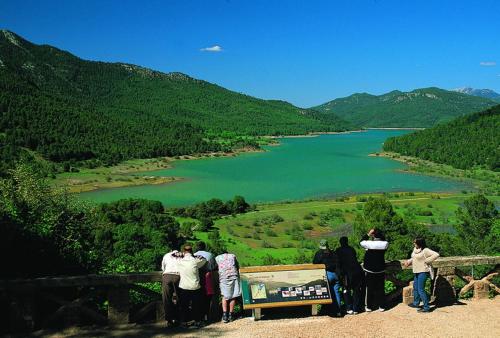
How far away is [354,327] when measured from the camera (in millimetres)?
7953

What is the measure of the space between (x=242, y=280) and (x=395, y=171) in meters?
111

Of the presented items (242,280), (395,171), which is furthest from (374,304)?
(395,171)

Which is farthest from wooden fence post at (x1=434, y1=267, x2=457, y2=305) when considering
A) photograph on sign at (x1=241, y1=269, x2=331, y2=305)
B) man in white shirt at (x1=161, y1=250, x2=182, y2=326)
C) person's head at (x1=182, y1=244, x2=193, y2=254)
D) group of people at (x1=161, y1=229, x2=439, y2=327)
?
man in white shirt at (x1=161, y1=250, x2=182, y2=326)

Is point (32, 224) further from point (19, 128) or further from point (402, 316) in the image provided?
point (19, 128)

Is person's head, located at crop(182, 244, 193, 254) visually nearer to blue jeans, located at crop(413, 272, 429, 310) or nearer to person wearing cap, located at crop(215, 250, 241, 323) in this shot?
person wearing cap, located at crop(215, 250, 241, 323)

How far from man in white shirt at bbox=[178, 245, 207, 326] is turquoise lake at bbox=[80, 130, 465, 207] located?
65.3m

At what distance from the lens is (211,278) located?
820cm

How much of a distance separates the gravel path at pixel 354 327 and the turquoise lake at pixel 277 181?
6552cm

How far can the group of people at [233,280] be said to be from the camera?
7977 millimetres

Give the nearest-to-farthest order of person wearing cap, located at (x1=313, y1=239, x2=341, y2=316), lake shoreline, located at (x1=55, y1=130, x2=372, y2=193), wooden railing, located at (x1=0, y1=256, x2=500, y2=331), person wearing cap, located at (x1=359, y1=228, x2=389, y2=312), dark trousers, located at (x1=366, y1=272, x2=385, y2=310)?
wooden railing, located at (x1=0, y1=256, x2=500, y2=331) < person wearing cap, located at (x1=313, y1=239, x2=341, y2=316) < person wearing cap, located at (x1=359, y1=228, x2=389, y2=312) < dark trousers, located at (x1=366, y1=272, x2=385, y2=310) < lake shoreline, located at (x1=55, y1=130, x2=372, y2=193)

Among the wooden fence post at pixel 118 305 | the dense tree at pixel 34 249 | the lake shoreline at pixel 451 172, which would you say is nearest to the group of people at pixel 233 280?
the wooden fence post at pixel 118 305

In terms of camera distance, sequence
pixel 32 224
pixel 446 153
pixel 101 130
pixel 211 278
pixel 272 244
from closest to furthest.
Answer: pixel 211 278 < pixel 32 224 < pixel 272 244 < pixel 446 153 < pixel 101 130

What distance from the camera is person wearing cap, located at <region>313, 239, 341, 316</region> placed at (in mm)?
8477

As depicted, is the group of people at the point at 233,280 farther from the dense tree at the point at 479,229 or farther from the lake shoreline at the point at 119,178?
the lake shoreline at the point at 119,178
